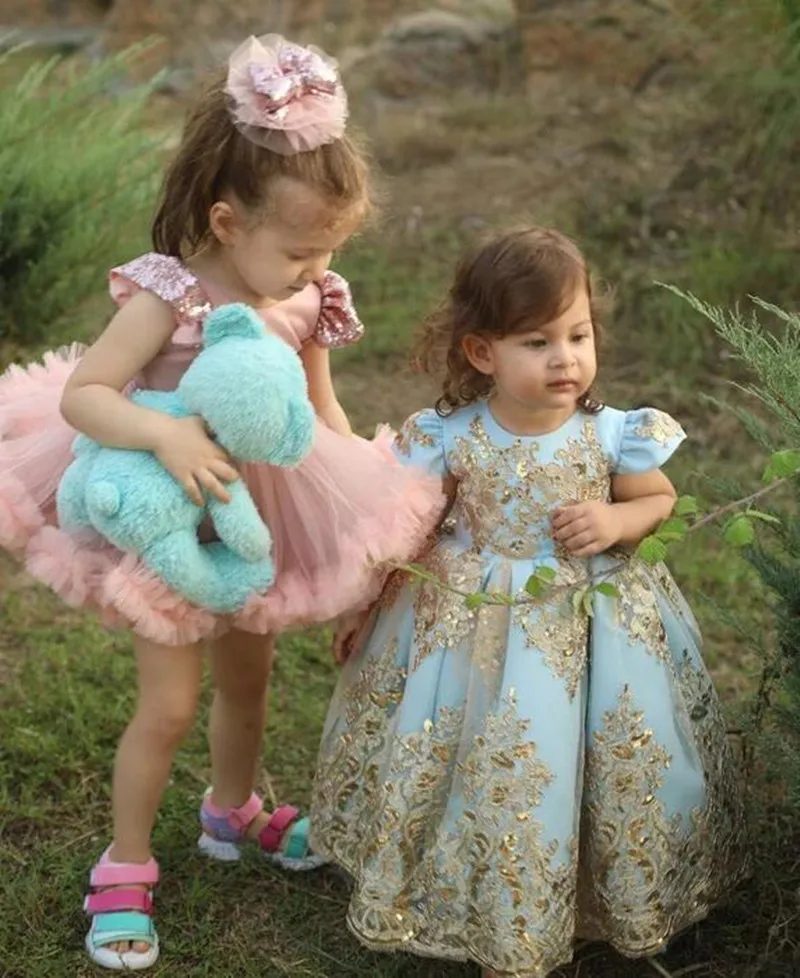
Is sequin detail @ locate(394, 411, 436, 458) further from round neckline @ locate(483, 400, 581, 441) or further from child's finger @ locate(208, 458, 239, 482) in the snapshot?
child's finger @ locate(208, 458, 239, 482)

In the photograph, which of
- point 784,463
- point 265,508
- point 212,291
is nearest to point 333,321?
point 212,291

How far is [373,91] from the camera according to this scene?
7.59 m

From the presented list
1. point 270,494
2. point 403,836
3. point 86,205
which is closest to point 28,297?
point 86,205

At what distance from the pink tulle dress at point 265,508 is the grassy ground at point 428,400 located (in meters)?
0.55

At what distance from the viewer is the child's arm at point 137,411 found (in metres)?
2.09

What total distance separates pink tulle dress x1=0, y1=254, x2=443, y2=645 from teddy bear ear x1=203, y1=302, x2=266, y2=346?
8 centimetres

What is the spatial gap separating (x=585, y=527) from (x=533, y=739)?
0.31 m

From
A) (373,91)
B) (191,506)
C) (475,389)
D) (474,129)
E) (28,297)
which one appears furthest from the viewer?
(373,91)

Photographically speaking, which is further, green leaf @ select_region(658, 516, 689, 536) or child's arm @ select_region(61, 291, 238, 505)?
child's arm @ select_region(61, 291, 238, 505)

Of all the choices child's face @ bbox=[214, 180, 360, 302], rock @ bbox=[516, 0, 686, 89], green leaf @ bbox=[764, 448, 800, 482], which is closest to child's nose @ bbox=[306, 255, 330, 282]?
child's face @ bbox=[214, 180, 360, 302]

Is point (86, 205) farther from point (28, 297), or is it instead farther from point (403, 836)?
point (403, 836)

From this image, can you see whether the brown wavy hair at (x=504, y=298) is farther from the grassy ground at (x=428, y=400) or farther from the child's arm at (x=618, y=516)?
the grassy ground at (x=428, y=400)

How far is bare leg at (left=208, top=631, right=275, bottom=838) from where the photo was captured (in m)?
2.53

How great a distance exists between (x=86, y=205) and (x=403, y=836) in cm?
231
